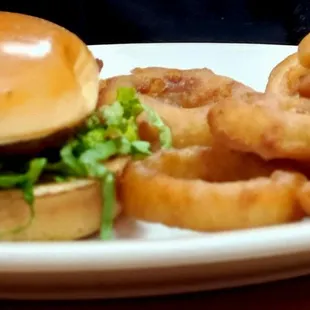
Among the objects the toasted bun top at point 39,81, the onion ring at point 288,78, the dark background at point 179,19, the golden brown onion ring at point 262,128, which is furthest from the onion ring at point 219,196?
the dark background at point 179,19

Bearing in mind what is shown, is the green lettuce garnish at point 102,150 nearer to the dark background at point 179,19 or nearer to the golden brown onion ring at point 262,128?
the golden brown onion ring at point 262,128

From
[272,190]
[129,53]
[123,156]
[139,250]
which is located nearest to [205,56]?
[129,53]

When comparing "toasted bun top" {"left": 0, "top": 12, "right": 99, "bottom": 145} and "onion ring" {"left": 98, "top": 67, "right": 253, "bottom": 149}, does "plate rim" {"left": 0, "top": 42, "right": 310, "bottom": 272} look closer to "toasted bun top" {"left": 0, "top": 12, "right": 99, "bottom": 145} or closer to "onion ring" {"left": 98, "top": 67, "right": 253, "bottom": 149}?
"toasted bun top" {"left": 0, "top": 12, "right": 99, "bottom": 145}

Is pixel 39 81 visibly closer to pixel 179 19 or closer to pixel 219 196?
pixel 219 196

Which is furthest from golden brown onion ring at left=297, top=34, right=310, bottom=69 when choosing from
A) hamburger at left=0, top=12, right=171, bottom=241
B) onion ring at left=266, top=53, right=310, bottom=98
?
hamburger at left=0, top=12, right=171, bottom=241

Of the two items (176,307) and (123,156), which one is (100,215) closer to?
(123,156)

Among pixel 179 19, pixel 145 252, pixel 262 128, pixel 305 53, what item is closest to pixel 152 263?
pixel 145 252
